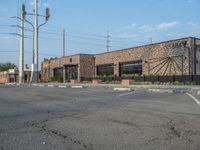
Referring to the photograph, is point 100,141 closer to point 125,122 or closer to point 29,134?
point 29,134

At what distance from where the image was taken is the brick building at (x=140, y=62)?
36938 millimetres

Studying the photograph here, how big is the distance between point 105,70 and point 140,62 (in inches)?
371

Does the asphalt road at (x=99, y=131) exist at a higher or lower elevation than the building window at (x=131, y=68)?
lower

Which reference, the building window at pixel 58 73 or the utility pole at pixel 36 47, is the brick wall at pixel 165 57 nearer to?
the utility pole at pixel 36 47

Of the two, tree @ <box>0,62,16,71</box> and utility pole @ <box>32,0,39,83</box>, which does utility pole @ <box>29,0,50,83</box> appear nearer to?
utility pole @ <box>32,0,39,83</box>

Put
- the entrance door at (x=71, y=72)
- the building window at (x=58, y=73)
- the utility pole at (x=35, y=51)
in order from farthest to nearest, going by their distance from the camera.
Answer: the building window at (x=58, y=73)
the entrance door at (x=71, y=72)
the utility pole at (x=35, y=51)

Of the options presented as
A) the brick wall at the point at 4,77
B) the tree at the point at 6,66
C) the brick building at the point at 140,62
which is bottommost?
the brick wall at the point at 4,77

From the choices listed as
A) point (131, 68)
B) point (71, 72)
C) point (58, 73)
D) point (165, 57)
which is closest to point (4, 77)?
point (58, 73)

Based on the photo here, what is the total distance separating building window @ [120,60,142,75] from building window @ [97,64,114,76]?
8.42 ft

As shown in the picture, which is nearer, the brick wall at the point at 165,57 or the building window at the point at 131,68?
the brick wall at the point at 165,57

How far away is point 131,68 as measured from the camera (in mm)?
45594

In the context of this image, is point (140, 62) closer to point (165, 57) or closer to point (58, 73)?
point (165, 57)

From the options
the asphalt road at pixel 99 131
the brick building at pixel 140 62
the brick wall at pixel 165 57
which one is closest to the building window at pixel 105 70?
the brick building at pixel 140 62

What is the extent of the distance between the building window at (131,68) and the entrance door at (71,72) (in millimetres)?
11443
